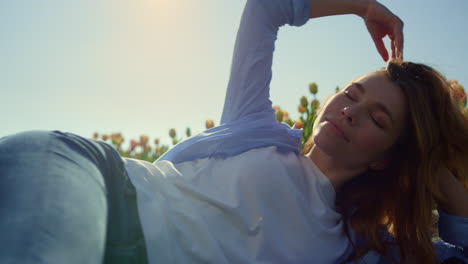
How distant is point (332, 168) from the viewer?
171cm

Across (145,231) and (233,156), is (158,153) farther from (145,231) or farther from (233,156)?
(145,231)

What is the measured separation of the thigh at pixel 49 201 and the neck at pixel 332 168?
1.05 meters

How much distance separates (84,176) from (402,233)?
1445 mm

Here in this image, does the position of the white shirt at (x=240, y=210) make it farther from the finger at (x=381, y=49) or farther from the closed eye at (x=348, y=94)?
the finger at (x=381, y=49)

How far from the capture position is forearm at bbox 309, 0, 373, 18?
75.8 inches

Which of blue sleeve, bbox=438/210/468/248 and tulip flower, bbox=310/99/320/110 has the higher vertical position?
tulip flower, bbox=310/99/320/110

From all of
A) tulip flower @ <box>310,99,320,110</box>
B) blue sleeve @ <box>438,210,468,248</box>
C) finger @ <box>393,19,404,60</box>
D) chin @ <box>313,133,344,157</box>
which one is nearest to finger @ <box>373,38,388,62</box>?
finger @ <box>393,19,404,60</box>

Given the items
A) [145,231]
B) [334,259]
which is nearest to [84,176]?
[145,231]

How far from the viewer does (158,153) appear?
412 cm

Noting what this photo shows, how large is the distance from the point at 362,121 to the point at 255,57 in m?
0.60

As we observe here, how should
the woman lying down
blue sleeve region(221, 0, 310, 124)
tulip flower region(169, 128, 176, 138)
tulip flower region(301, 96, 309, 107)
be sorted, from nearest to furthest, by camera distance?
the woman lying down → blue sleeve region(221, 0, 310, 124) → tulip flower region(301, 96, 309, 107) → tulip flower region(169, 128, 176, 138)

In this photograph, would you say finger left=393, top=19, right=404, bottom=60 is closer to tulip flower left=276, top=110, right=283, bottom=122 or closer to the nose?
the nose


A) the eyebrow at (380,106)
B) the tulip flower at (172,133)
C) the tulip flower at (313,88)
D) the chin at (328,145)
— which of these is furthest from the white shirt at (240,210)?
the tulip flower at (172,133)

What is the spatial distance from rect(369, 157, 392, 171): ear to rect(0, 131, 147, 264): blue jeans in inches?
47.1
